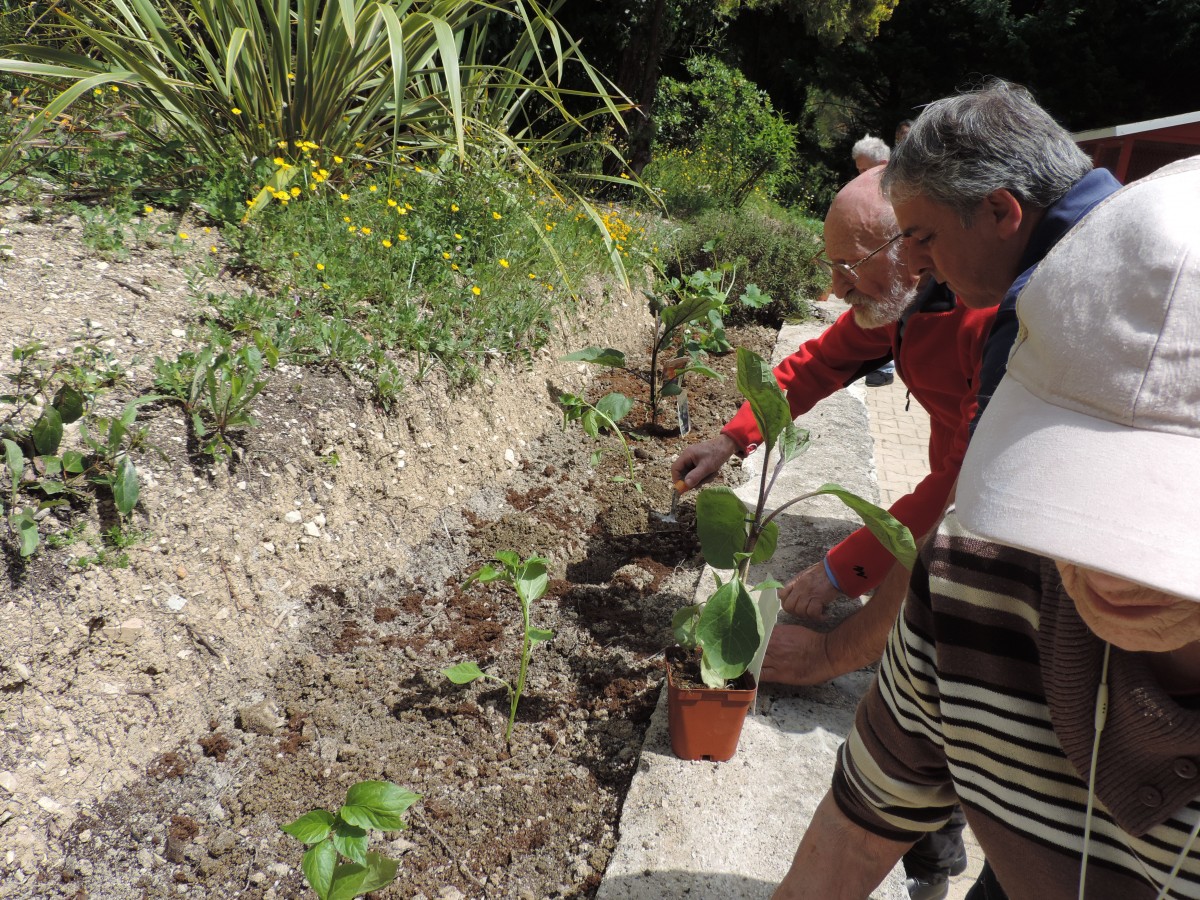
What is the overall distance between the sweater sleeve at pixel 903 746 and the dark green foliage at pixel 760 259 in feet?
15.7

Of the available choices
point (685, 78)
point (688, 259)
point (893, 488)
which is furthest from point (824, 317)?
point (685, 78)

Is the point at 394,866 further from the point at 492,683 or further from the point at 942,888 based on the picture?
the point at 942,888

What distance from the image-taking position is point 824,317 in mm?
6195

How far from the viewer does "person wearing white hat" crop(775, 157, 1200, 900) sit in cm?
63

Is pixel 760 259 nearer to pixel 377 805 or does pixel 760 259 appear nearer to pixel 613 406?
pixel 613 406

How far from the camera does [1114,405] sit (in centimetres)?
65

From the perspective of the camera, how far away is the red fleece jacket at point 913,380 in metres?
2.19

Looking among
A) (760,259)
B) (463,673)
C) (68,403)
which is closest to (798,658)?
(463,673)

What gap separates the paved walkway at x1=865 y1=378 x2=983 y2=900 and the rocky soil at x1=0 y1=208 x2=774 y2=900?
5.71 ft

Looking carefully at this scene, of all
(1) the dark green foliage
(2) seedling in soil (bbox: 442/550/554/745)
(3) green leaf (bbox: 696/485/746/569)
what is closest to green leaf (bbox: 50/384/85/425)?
(2) seedling in soil (bbox: 442/550/554/745)

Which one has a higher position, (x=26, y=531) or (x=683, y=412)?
(x=26, y=531)

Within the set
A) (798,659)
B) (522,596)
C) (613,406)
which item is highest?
(522,596)

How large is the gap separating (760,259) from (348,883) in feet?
18.6

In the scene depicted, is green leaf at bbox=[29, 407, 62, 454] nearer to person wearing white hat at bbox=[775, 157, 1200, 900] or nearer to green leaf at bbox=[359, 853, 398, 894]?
green leaf at bbox=[359, 853, 398, 894]
